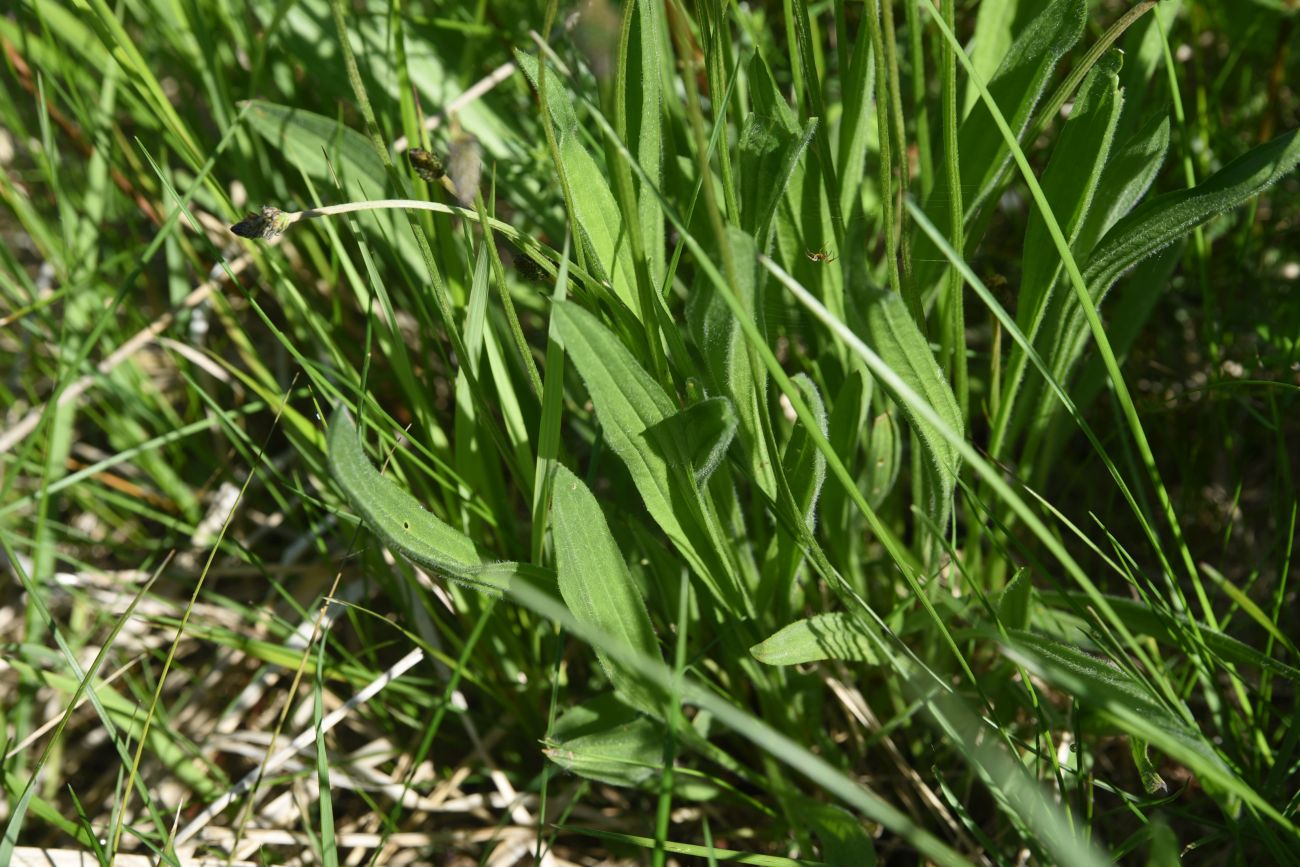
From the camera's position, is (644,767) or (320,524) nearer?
(644,767)

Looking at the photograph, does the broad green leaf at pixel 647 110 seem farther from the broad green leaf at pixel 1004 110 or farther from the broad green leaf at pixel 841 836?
the broad green leaf at pixel 841 836

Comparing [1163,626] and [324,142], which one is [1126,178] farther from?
[324,142]

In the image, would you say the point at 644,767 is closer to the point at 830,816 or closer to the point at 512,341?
the point at 830,816

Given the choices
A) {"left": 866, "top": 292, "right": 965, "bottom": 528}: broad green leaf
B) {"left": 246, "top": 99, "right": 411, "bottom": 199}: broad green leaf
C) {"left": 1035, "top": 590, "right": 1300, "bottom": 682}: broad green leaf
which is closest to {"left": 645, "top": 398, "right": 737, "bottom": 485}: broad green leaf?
{"left": 866, "top": 292, "right": 965, "bottom": 528}: broad green leaf

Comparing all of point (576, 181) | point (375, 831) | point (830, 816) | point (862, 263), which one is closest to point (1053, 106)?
point (862, 263)

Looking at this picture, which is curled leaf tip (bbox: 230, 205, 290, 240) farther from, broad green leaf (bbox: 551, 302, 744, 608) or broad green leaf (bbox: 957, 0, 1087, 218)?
broad green leaf (bbox: 957, 0, 1087, 218)

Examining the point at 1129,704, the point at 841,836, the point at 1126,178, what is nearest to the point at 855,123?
the point at 1126,178
